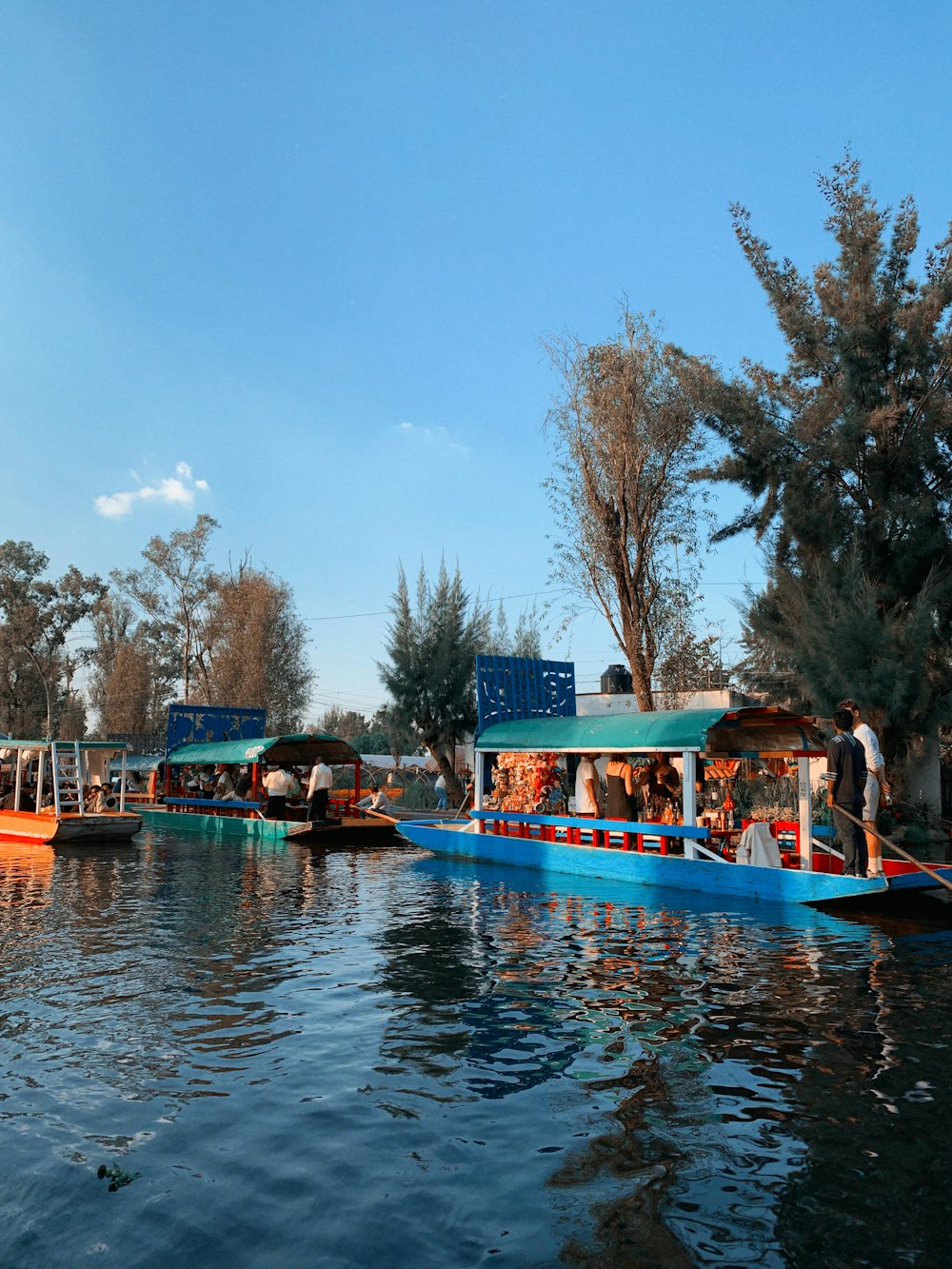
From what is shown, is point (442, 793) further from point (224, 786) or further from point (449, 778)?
point (224, 786)

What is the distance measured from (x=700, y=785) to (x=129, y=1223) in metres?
14.1

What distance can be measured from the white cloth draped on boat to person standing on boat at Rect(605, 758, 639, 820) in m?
2.57

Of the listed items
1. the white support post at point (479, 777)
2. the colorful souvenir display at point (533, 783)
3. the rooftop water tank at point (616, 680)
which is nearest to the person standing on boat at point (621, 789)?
the colorful souvenir display at point (533, 783)

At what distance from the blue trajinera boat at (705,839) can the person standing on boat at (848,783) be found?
18.9 inches

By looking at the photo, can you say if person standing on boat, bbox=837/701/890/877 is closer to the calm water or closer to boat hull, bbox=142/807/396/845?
the calm water

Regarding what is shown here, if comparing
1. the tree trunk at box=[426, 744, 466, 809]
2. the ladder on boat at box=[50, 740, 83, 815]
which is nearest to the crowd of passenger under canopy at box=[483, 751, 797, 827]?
the ladder on boat at box=[50, 740, 83, 815]

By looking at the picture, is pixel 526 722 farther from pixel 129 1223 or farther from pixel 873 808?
pixel 129 1223

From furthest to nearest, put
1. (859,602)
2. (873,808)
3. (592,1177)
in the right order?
(859,602), (873,808), (592,1177)

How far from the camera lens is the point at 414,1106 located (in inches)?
242

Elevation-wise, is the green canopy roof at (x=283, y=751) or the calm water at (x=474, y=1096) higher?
the green canopy roof at (x=283, y=751)

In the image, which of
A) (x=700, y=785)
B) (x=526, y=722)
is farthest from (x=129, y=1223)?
(x=526, y=722)

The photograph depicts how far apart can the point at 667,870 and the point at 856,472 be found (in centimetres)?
1577

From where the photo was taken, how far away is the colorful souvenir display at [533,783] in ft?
64.0

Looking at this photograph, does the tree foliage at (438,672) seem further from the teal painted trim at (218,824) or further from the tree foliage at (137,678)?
the tree foliage at (137,678)
